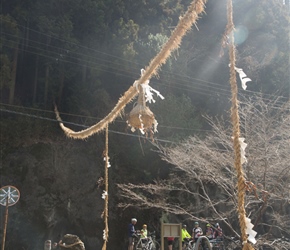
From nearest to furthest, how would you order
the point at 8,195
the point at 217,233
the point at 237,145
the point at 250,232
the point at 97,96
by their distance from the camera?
1. the point at 250,232
2. the point at 237,145
3. the point at 8,195
4. the point at 217,233
5. the point at 97,96

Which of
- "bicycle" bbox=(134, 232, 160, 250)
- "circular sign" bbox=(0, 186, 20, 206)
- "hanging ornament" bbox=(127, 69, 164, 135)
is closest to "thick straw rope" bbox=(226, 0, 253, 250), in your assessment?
"hanging ornament" bbox=(127, 69, 164, 135)

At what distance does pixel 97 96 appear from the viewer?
15.4 metres

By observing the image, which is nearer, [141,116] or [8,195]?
[141,116]

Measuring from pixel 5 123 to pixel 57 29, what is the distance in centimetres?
423

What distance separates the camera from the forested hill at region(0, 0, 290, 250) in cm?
1348

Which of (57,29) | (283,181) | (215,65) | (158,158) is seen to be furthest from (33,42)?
(283,181)

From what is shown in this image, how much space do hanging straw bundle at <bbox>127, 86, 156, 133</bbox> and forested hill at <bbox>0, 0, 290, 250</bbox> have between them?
9898 millimetres

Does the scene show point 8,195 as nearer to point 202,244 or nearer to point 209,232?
point 202,244

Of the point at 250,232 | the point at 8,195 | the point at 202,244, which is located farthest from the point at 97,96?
the point at 250,232

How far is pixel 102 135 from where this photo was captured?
15734mm

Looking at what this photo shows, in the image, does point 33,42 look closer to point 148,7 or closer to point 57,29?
point 57,29

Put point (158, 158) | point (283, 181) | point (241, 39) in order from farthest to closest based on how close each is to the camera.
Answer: point (241, 39)
point (158, 158)
point (283, 181)

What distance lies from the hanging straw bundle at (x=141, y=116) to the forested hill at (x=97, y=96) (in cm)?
990

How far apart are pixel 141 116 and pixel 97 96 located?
12881 millimetres
